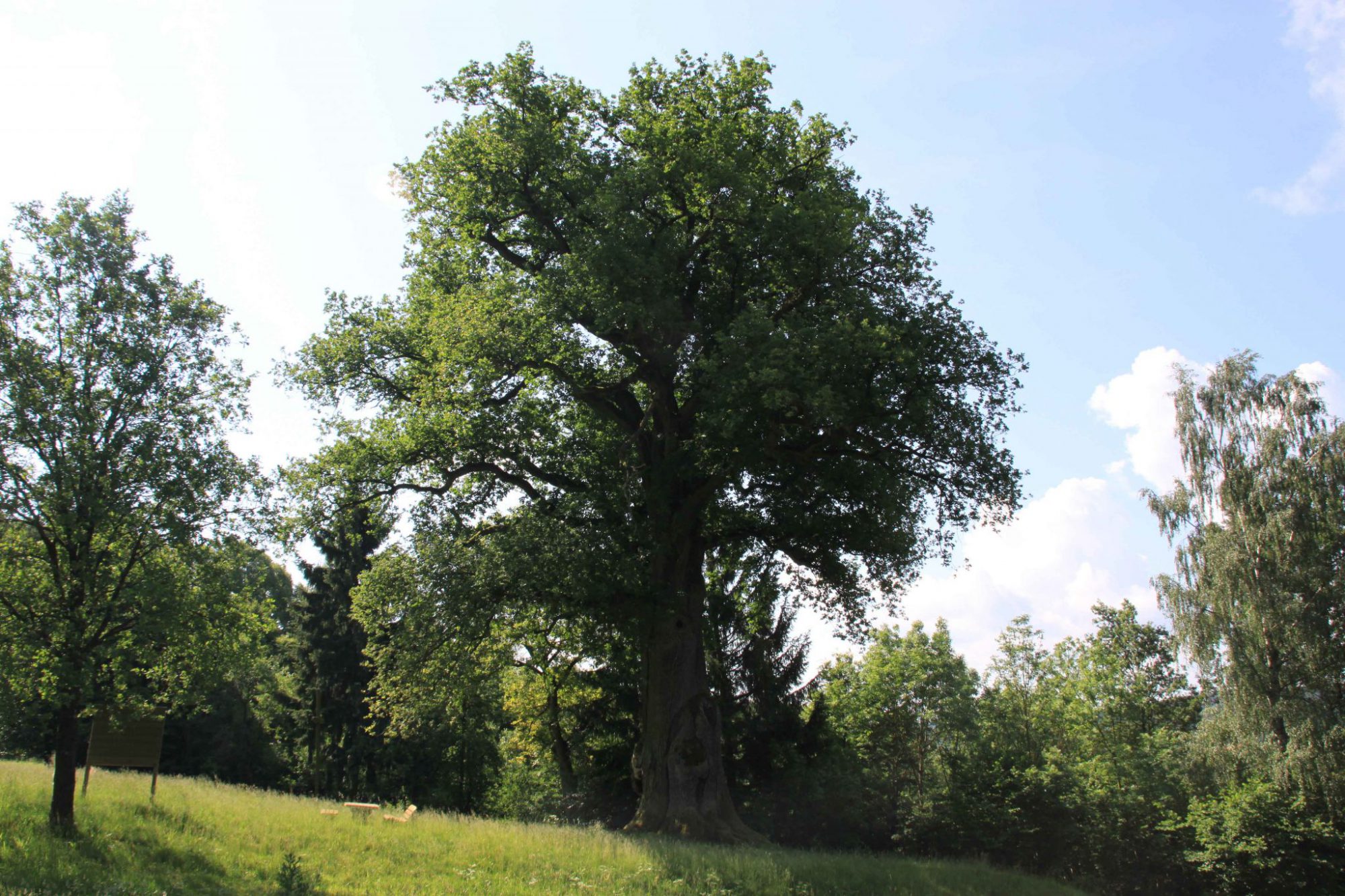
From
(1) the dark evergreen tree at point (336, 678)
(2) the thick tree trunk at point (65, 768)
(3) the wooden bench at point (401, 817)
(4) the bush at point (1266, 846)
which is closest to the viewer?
(2) the thick tree trunk at point (65, 768)

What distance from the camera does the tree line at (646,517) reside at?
1370cm

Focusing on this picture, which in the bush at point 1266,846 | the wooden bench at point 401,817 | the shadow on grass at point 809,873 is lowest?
the bush at point 1266,846

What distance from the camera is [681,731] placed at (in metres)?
19.5

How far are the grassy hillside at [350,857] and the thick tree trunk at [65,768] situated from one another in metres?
0.32

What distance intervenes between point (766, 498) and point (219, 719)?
2965cm

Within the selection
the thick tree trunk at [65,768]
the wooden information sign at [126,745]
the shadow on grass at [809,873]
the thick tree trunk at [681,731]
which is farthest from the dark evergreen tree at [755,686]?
the thick tree trunk at [65,768]

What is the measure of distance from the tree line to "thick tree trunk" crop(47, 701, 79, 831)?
0.04 metres

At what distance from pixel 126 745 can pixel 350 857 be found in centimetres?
487

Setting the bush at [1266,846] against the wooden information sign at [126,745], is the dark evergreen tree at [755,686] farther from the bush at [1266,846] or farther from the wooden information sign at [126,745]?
the wooden information sign at [126,745]

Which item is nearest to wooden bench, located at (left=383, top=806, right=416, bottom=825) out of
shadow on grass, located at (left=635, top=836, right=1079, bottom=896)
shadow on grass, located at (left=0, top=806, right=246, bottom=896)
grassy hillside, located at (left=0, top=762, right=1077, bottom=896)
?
grassy hillside, located at (left=0, top=762, right=1077, bottom=896)

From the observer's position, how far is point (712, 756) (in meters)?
19.6

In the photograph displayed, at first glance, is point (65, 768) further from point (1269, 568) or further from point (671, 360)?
point (1269, 568)

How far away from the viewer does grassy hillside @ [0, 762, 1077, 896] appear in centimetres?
1195

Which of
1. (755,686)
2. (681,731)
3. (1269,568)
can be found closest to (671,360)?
(681,731)
